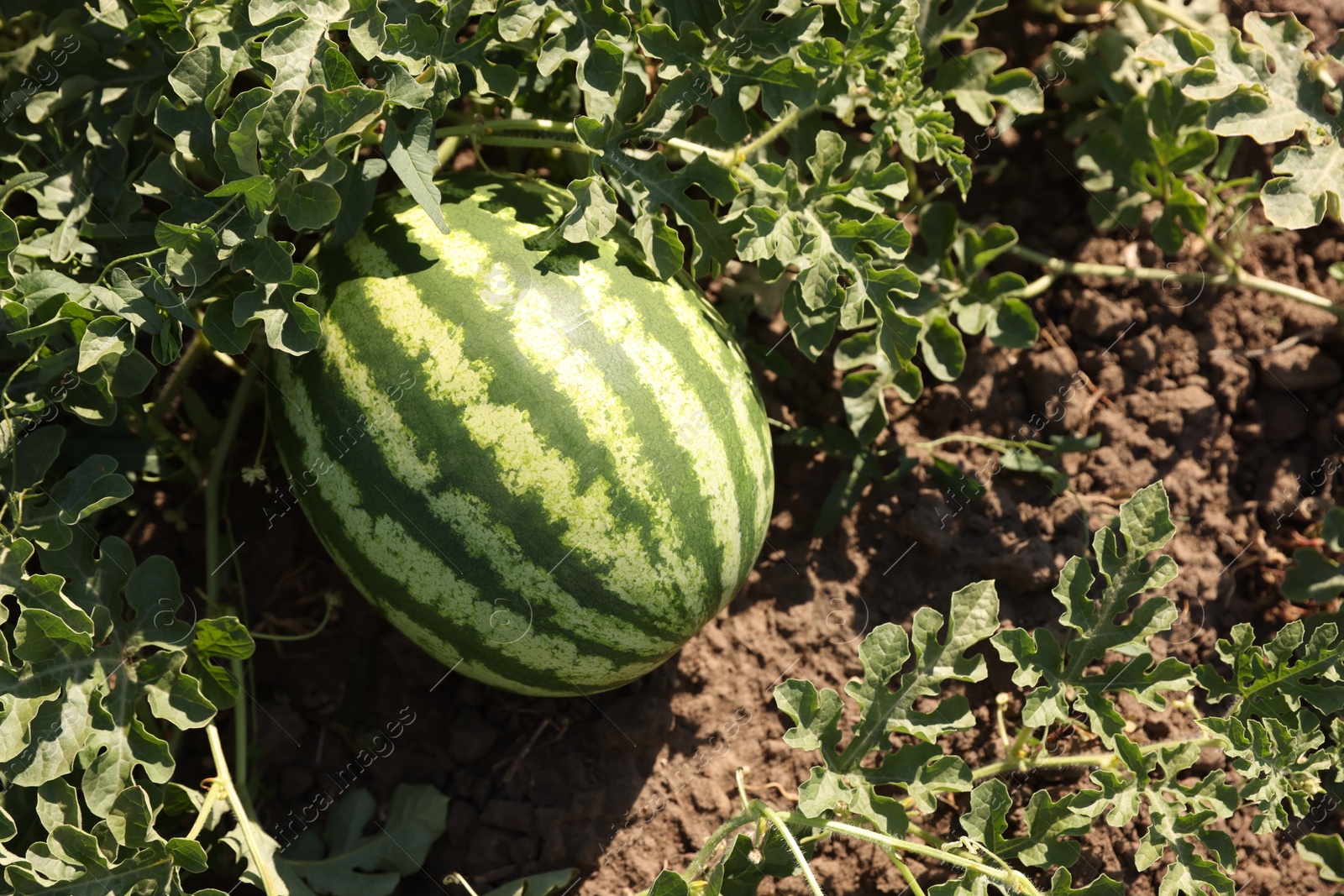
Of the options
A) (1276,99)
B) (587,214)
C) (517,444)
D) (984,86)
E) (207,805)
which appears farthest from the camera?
(984,86)

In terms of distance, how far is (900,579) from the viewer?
10.3 feet

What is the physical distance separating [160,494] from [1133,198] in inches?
121

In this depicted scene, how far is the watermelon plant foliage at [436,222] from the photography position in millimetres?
2268

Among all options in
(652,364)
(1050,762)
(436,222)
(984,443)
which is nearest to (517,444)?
(652,364)

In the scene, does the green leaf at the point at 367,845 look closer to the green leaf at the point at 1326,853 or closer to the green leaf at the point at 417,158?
the green leaf at the point at 417,158

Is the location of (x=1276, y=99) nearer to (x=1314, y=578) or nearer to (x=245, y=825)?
(x=1314, y=578)

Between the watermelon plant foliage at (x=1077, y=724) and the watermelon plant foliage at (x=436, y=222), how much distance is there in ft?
0.03

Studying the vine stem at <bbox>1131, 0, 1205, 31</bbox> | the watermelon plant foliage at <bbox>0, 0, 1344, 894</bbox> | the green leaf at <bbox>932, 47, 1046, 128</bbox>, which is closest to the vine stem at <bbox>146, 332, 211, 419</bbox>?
the watermelon plant foliage at <bbox>0, 0, 1344, 894</bbox>

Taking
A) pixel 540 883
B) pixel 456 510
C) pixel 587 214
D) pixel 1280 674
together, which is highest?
pixel 587 214

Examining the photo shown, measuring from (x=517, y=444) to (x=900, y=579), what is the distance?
4.57 ft

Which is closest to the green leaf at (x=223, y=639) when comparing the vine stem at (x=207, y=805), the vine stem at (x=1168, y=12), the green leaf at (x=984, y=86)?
the vine stem at (x=207, y=805)

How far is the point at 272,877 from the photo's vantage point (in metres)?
2.51

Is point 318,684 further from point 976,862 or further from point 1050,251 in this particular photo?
point 1050,251

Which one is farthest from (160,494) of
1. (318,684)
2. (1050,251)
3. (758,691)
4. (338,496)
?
(1050,251)
